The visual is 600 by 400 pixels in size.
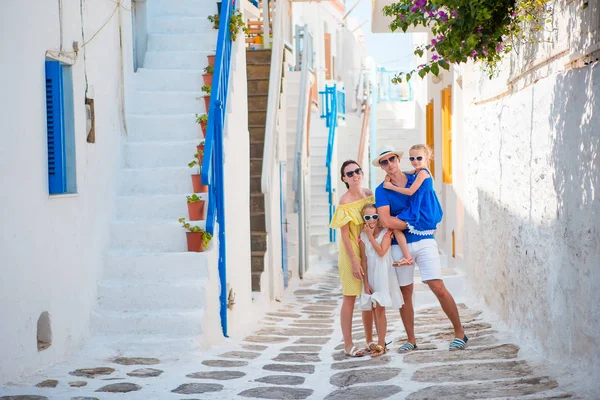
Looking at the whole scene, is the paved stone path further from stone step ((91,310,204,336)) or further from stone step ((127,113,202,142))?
stone step ((127,113,202,142))

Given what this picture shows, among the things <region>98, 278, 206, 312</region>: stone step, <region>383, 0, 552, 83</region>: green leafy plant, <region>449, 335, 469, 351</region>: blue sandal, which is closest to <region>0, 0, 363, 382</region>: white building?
<region>98, 278, 206, 312</region>: stone step

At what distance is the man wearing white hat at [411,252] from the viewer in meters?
6.06

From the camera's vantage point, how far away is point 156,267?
6.86m

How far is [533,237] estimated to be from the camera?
5.78 metres

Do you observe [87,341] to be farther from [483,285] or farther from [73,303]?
[483,285]

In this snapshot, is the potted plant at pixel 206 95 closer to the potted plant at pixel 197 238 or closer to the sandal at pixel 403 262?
the potted plant at pixel 197 238

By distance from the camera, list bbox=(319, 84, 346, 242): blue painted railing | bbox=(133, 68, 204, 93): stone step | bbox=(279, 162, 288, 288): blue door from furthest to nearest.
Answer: bbox=(319, 84, 346, 242): blue painted railing → bbox=(279, 162, 288, 288): blue door → bbox=(133, 68, 204, 93): stone step

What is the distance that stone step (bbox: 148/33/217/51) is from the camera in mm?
9516

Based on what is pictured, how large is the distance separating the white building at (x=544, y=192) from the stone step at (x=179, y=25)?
10.9 ft

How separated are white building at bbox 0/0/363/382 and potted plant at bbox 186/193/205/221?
0.15 meters

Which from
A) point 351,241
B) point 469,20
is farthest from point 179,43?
point 469,20

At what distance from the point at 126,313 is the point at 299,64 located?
11409 mm

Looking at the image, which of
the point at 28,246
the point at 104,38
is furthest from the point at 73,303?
the point at 104,38

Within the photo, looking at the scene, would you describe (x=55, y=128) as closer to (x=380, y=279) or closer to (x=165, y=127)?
(x=165, y=127)
